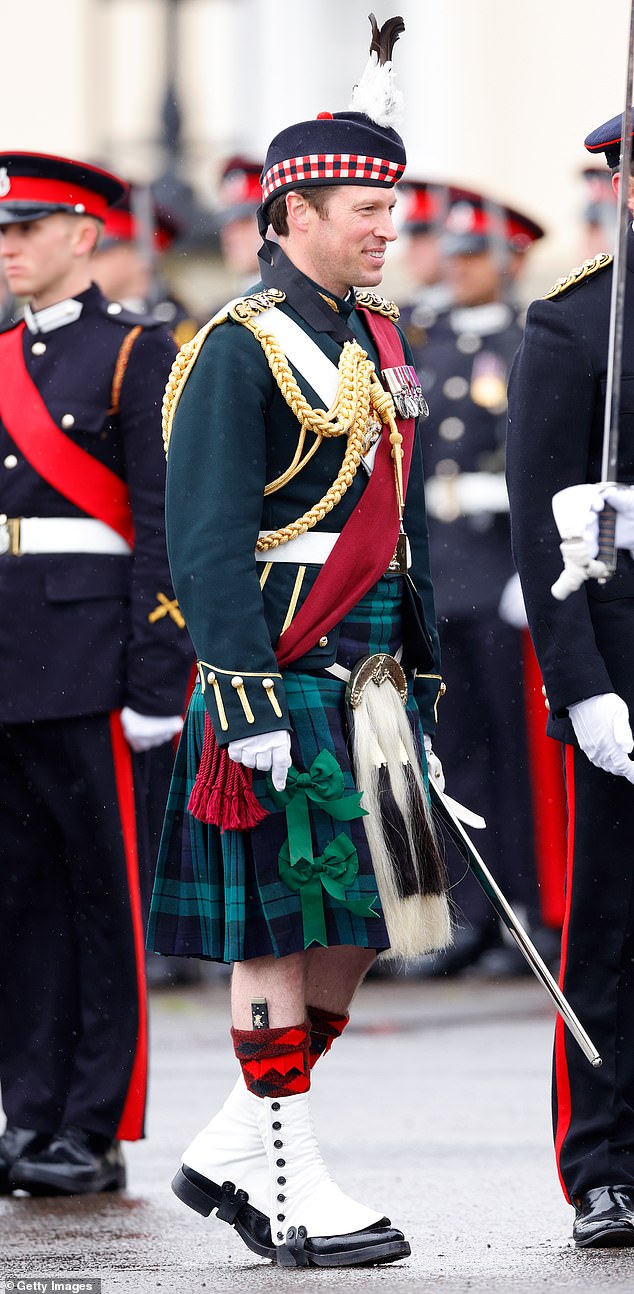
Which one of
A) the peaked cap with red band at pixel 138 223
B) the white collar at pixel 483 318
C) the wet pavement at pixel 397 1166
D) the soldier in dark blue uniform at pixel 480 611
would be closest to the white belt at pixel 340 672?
the wet pavement at pixel 397 1166

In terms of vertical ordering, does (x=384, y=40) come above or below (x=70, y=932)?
above

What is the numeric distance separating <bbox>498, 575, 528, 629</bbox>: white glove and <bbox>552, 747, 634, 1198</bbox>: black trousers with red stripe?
4.43 meters

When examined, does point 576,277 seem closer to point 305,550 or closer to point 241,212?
point 305,550

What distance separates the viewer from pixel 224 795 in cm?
523

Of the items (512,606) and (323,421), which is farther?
(512,606)

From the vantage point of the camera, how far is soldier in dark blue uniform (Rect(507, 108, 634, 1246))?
17.5ft

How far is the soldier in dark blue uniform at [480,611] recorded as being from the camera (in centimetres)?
1004

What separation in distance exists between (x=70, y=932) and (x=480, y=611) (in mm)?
3874

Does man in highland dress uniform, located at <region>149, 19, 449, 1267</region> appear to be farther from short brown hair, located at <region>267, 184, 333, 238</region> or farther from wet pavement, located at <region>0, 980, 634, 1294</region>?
wet pavement, located at <region>0, 980, 634, 1294</region>

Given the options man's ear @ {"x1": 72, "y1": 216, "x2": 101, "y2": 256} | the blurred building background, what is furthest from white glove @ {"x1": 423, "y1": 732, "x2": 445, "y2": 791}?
the blurred building background

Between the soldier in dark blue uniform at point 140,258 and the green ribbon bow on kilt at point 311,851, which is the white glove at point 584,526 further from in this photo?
the soldier in dark blue uniform at point 140,258

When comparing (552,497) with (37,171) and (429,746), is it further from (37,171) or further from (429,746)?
(37,171)

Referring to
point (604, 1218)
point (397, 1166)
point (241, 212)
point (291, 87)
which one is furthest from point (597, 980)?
point (291, 87)

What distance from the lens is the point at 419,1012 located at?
9031mm
